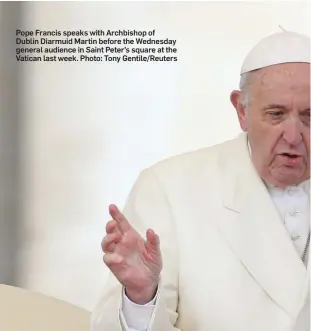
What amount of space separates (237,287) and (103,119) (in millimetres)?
373

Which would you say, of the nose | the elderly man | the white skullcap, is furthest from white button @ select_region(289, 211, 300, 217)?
the white skullcap

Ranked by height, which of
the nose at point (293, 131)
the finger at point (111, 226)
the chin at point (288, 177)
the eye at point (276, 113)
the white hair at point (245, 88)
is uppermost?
the white hair at point (245, 88)

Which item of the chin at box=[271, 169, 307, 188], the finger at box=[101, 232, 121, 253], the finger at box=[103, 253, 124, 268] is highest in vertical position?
the chin at box=[271, 169, 307, 188]

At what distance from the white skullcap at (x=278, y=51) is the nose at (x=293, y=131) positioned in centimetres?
10

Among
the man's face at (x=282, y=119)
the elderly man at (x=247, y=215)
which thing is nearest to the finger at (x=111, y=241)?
the elderly man at (x=247, y=215)

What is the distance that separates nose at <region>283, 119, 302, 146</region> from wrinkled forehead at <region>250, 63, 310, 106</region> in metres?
0.03

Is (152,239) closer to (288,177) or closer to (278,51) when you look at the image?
(288,177)

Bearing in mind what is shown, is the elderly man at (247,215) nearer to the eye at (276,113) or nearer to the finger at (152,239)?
the eye at (276,113)

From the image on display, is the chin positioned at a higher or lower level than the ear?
lower

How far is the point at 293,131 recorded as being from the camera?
0.87 metres

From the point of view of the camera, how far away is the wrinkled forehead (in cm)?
87

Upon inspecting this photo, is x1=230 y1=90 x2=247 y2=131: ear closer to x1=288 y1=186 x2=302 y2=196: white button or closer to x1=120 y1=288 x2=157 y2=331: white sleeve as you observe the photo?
x1=288 y1=186 x2=302 y2=196: white button

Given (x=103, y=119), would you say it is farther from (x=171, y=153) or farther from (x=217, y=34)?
(x=217, y=34)

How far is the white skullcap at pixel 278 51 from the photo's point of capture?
0.89 metres
